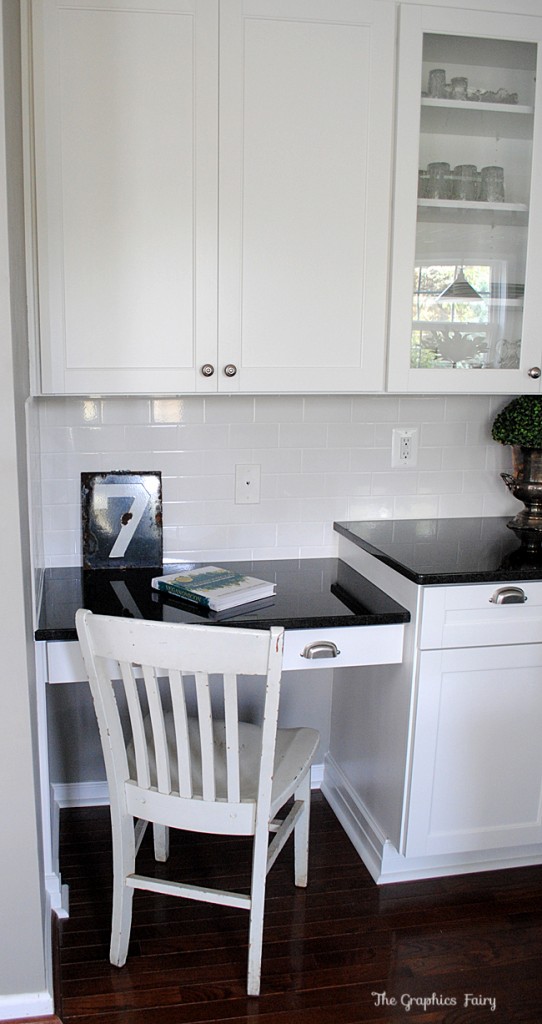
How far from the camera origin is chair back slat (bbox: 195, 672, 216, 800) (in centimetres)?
168

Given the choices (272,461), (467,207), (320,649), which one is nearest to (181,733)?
(320,649)

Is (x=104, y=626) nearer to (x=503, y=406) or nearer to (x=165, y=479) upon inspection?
(x=165, y=479)

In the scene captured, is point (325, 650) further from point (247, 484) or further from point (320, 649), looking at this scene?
point (247, 484)

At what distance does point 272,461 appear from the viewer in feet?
8.22

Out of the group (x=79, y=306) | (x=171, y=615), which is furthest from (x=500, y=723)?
(x=79, y=306)

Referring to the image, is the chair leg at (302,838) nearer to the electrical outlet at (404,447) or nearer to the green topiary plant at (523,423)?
the electrical outlet at (404,447)

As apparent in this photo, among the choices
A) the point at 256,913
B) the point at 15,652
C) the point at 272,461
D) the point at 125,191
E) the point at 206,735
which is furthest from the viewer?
the point at 272,461

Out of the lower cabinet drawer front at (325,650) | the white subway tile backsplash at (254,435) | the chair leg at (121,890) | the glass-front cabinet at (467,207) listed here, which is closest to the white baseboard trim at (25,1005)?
the chair leg at (121,890)

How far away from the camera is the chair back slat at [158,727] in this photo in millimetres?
1720

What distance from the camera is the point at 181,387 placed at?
2.08 metres

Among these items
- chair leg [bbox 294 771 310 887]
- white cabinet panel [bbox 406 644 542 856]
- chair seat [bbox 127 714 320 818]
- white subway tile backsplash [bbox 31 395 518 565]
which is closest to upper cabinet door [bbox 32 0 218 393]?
white subway tile backsplash [bbox 31 395 518 565]

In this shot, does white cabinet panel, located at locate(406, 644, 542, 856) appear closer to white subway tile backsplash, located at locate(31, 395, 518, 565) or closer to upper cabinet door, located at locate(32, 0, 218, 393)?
white subway tile backsplash, located at locate(31, 395, 518, 565)

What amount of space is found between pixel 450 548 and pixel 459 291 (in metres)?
0.69

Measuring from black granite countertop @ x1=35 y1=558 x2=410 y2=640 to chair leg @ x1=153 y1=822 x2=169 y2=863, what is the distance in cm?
66
